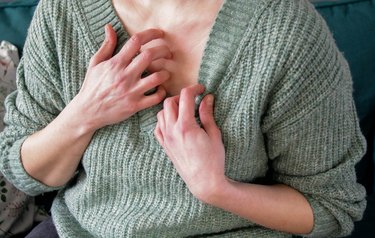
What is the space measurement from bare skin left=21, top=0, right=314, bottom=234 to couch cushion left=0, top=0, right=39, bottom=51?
425mm

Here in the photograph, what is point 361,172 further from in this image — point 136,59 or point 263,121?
point 136,59

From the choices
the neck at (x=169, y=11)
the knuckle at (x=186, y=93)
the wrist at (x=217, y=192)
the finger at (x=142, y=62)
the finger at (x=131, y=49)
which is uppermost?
the neck at (x=169, y=11)

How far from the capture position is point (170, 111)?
0.80m

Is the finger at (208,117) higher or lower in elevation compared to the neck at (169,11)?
lower

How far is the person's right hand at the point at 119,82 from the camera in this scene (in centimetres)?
82

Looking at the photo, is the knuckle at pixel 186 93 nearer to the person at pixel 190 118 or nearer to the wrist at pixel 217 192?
the person at pixel 190 118

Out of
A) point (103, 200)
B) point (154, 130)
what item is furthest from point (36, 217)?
point (154, 130)

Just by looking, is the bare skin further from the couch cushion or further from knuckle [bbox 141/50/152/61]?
the couch cushion

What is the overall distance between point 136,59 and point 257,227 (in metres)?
0.41

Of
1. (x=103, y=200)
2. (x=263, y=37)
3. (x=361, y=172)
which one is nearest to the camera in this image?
(x=263, y=37)

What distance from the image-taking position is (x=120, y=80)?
829 mm

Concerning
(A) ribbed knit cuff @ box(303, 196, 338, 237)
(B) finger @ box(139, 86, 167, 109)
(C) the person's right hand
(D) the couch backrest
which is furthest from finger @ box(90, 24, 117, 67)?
(D) the couch backrest

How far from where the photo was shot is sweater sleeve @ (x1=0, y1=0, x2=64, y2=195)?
2.95ft

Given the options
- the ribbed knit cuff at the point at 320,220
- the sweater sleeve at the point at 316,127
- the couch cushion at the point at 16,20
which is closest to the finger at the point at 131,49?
the sweater sleeve at the point at 316,127
